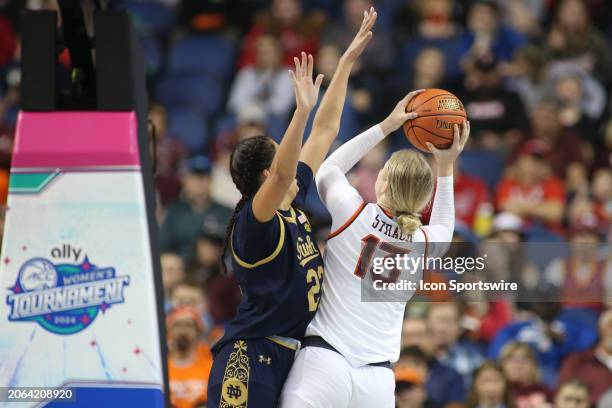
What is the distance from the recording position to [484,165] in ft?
36.1

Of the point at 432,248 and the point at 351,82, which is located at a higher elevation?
the point at 351,82

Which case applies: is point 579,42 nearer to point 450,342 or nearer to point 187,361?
point 450,342

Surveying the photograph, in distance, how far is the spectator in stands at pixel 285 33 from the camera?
1243cm

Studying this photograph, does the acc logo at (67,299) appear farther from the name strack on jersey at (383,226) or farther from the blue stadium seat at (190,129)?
the blue stadium seat at (190,129)

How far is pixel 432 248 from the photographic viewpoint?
5.50 meters

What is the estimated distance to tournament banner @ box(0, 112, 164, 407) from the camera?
5398mm

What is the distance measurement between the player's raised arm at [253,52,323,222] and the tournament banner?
2.51 ft

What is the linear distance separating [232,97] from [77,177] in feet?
23.0

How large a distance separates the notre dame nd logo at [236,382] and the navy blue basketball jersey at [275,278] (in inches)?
4.4

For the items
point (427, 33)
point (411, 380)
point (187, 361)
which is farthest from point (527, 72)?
point (187, 361)

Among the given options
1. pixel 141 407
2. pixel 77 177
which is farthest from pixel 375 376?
pixel 77 177

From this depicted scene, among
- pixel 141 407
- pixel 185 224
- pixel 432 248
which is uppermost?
pixel 185 224

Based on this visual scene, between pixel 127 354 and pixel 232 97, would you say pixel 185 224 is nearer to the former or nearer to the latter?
pixel 232 97

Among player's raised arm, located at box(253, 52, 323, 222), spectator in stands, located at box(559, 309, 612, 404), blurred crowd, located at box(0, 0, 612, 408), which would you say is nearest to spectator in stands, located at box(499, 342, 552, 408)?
blurred crowd, located at box(0, 0, 612, 408)
